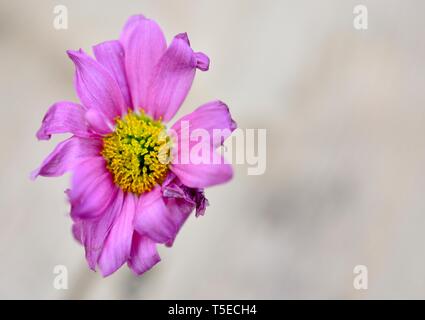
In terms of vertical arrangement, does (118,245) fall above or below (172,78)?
below

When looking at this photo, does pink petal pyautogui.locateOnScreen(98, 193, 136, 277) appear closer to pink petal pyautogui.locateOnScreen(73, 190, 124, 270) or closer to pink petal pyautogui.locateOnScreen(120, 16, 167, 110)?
pink petal pyautogui.locateOnScreen(73, 190, 124, 270)

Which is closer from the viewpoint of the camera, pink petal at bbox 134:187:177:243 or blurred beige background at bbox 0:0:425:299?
pink petal at bbox 134:187:177:243

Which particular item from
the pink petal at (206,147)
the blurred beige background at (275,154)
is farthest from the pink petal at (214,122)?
the blurred beige background at (275,154)

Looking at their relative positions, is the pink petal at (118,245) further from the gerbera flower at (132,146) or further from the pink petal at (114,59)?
the pink petal at (114,59)

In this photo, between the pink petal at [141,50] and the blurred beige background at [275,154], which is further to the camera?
the blurred beige background at [275,154]

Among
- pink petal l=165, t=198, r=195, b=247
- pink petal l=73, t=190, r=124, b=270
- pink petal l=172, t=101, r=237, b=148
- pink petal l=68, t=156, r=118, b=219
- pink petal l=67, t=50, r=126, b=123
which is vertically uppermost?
pink petal l=67, t=50, r=126, b=123

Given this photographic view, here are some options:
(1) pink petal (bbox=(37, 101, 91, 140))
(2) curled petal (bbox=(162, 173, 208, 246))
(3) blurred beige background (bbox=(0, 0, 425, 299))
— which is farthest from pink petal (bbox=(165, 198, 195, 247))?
(3) blurred beige background (bbox=(0, 0, 425, 299))

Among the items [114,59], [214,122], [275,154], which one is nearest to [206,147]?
[214,122]

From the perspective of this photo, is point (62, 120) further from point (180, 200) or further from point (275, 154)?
point (275, 154)
